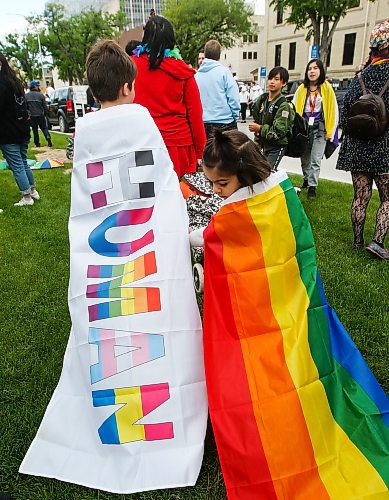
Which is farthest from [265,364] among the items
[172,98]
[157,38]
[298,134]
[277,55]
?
[277,55]

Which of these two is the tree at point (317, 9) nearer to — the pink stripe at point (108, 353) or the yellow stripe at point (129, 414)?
the pink stripe at point (108, 353)

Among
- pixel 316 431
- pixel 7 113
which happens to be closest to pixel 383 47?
pixel 316 431

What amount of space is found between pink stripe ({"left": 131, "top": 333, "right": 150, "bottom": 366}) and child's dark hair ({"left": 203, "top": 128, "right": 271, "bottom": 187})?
2.81 ft

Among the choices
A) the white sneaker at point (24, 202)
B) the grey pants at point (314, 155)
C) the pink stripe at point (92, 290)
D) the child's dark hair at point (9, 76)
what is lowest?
the white sneaker at point (24, 202)

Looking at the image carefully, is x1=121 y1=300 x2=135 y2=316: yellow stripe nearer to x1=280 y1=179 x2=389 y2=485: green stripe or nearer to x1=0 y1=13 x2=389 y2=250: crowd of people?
x1=280 y1=179 x2=389 y2=485: green stripe

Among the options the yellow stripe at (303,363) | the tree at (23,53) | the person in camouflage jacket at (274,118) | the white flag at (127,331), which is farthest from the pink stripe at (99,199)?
the tree at (23,53)

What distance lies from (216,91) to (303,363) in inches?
175

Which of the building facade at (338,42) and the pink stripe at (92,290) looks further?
the building facade at (338,42)

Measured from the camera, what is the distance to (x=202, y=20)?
130 ft

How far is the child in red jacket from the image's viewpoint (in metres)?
3.44

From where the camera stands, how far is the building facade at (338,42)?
110 ft

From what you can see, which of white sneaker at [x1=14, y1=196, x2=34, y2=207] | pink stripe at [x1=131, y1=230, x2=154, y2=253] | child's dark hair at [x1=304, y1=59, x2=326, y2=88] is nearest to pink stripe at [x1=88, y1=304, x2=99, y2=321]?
pink stripe at [x1=131, y1=230, x2=154, y2=253]

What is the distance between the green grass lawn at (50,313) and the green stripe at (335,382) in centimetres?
60

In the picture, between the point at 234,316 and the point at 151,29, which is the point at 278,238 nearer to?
the point at 234,316
